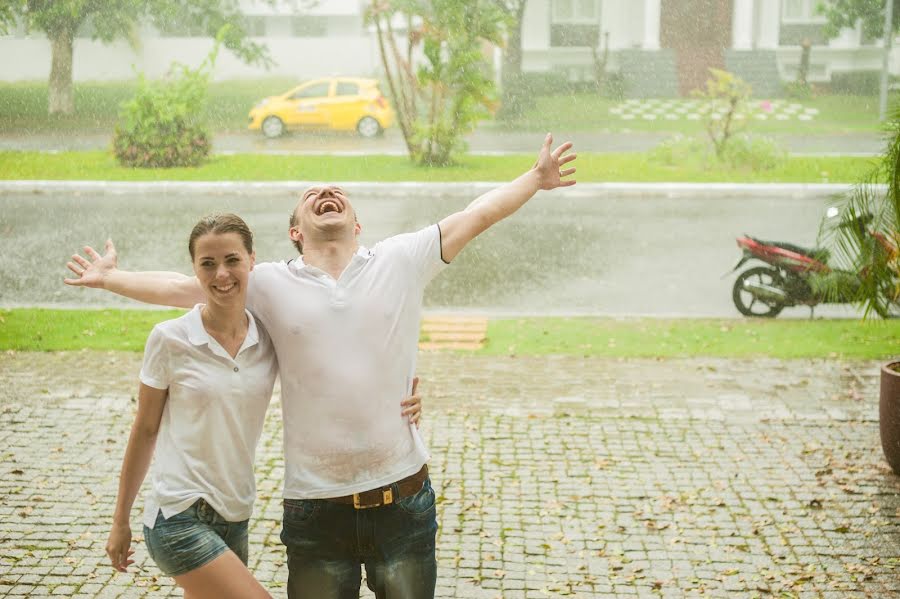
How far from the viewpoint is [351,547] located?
3.35 meters

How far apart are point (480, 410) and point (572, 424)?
28.6 inches

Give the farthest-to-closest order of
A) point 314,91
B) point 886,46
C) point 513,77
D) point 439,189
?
point 513,77 → point 886,46 → point 314,91 → point 439,189

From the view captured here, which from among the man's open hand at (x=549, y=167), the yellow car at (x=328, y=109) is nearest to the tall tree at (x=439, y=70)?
the yellow car at (x=328, y=109)

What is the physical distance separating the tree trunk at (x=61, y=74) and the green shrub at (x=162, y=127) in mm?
2056

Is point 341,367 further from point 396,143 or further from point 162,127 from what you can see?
point 396,143

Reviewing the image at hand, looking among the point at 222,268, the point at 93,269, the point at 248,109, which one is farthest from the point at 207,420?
the point at 248,109

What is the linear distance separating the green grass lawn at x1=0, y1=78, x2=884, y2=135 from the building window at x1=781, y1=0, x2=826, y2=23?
2.92 meters

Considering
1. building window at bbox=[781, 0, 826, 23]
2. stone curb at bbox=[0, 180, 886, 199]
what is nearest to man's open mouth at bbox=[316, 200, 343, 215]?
stone curb at bbox=[0, 180, 886, 199]

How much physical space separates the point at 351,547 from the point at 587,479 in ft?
11.0

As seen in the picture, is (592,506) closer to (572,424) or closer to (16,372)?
(572,424)

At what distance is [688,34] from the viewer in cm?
3072

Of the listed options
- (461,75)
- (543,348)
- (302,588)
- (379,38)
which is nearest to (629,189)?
(461,75)

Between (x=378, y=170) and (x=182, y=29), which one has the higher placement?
(x=182, y=29)

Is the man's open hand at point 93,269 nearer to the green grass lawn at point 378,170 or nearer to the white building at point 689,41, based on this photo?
the green grass lawn at point 378,170
